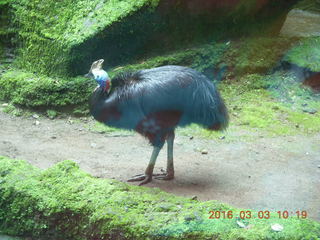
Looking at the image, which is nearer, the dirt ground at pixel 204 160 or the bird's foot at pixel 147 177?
the dirt ground at pixel 204 160

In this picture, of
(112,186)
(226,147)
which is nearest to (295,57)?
(226,147)

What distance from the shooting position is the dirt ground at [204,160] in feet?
15.5

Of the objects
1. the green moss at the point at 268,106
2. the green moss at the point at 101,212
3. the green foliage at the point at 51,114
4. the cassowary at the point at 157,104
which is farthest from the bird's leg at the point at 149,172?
the green foliage at the point at 51,114

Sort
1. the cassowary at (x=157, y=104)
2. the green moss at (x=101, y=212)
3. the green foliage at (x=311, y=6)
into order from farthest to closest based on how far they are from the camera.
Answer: the green foliage at (x=311, y=6), the cassowary at (x=157, y=104), the green moss at (x=101, y=212)

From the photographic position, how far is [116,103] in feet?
16.3

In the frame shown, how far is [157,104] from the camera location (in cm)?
488

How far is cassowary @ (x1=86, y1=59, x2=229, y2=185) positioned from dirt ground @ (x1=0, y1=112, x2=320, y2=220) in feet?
1.08

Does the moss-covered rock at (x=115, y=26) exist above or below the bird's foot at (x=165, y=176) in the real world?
above

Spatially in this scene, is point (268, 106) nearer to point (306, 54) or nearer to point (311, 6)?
point (306, 54)

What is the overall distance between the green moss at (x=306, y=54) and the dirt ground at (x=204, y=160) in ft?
5.07

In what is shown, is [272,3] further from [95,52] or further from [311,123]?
[95,52]

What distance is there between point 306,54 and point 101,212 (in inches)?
184

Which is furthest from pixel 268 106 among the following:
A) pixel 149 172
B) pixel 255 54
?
pixel 149 172

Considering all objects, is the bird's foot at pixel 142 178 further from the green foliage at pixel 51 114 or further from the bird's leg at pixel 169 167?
the green foliage at pixel 51 114
